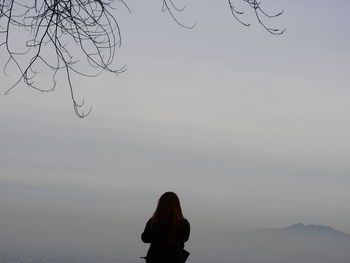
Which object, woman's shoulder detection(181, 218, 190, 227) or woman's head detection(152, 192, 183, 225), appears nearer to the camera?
woman's head detection(152, 192, 183, 225)

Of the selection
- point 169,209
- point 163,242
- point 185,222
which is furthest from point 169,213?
point 163,242

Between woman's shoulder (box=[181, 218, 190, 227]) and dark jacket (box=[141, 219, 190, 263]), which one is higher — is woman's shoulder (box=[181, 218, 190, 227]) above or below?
above

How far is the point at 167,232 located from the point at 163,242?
0.12 m

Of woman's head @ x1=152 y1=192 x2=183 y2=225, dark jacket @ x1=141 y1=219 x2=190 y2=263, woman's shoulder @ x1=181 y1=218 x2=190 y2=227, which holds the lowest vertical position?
dark jacket @ x1=141 y1=219 x2=190 y2=263

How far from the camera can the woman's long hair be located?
784 centimetres

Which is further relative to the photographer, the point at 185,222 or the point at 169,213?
the point at 185,222

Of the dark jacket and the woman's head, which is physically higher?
the woman's head

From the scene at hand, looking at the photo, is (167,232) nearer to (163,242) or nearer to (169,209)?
(163,242)

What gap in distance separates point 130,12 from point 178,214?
7.60 feet

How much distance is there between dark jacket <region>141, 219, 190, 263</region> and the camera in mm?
7977

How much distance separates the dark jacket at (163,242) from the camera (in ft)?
26.2

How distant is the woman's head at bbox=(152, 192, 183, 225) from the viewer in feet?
25.7

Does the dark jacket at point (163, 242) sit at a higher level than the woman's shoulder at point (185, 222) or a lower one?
lower

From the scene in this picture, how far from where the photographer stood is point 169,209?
7848 mm
